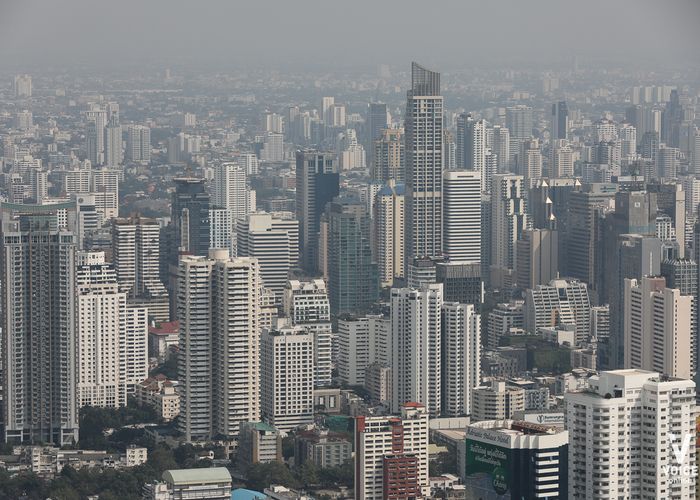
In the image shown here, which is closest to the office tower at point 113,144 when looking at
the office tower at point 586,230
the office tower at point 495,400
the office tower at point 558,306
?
the office tower at point 586,230

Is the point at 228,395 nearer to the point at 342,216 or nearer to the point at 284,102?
the point at 342,216

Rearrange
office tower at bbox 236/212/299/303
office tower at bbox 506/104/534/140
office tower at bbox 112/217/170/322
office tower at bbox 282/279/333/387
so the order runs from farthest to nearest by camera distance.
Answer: office tower at bbox 506/104/534/140, office tower at bbox 236/212/299/303, office tower at bbox 112/217/170/322, office tower at bbox 282/279/333/387

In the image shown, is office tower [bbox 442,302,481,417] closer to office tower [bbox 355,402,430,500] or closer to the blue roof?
office tower [bbox 355,402,430,500]

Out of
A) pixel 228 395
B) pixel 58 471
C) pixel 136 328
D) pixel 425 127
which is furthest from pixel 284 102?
pixel 58 471

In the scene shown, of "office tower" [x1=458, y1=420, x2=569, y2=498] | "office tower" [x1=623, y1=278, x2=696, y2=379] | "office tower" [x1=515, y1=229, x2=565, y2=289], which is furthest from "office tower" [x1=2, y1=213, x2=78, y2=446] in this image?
"office tower" [x1=515, y1=229, x2=565, y2=289]

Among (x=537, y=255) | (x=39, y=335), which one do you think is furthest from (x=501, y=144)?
(x=39, y=335)

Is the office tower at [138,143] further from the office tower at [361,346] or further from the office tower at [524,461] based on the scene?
the office tower at [524,461]
